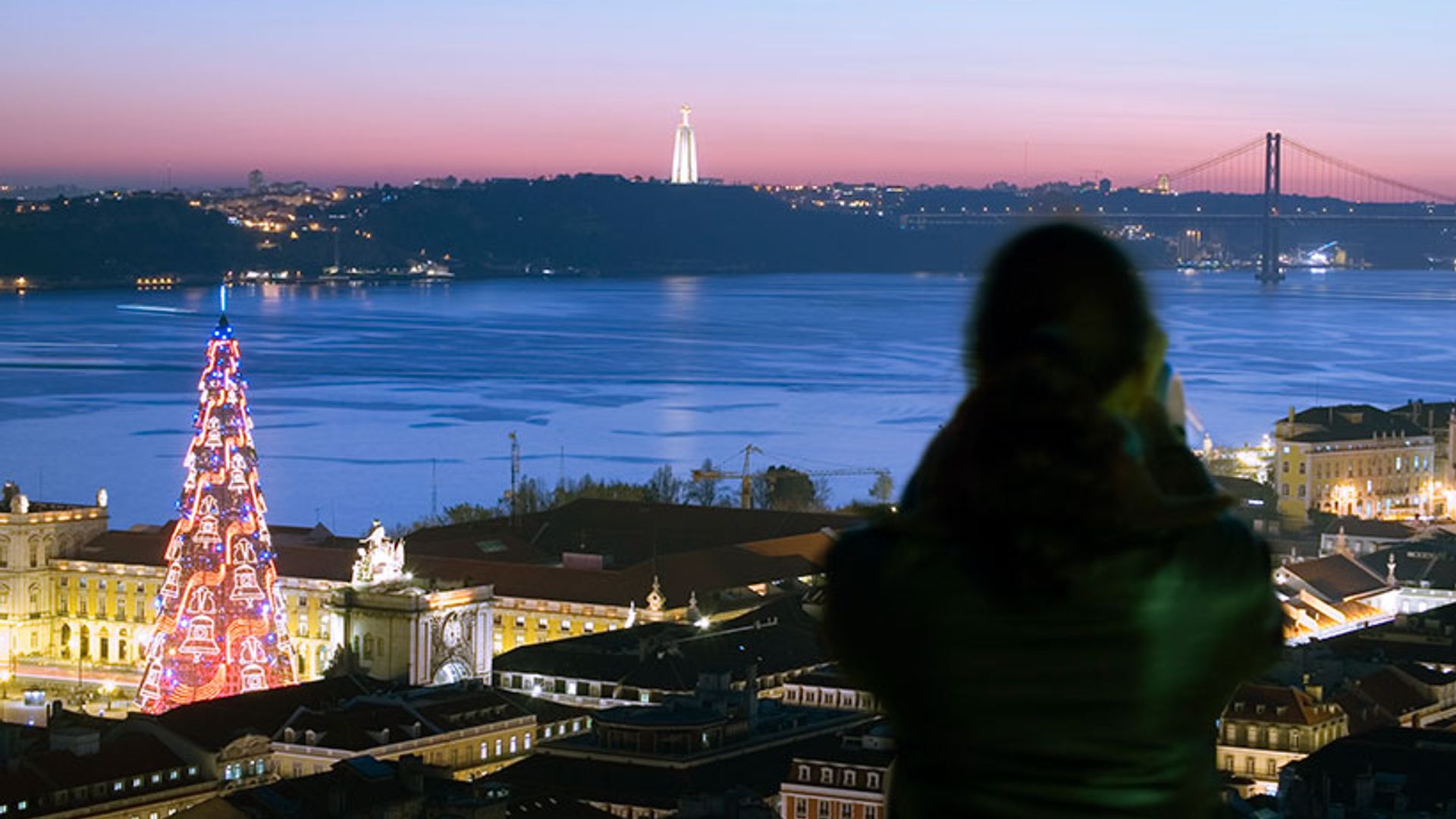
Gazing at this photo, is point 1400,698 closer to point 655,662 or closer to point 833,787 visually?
point 833,787

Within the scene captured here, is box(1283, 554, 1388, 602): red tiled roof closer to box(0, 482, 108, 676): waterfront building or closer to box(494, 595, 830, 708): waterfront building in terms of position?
box(494, 595, 830, 708): waterfront building

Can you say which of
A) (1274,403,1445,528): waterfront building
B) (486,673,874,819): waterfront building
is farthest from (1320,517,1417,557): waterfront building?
(486,673,874,819): waterfront building

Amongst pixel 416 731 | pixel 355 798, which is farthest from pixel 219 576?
pixel 355 798

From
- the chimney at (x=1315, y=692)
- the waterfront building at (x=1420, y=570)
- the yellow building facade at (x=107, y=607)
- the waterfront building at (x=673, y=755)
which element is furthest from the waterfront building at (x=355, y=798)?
the waterfront building at (x=1420, y=570)

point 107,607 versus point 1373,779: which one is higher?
point 1373,779

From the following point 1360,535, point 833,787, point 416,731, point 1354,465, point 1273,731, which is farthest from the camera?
point 1354,465

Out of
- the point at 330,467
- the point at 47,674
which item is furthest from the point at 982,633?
the point at 330,467

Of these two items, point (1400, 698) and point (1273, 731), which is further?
point (1400, 698)
